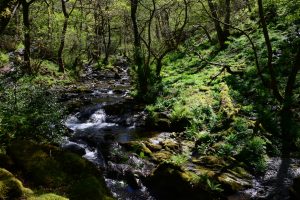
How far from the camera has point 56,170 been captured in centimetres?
836

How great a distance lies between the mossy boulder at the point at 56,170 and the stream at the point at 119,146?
183 centimetres

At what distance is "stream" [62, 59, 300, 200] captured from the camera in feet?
33.5

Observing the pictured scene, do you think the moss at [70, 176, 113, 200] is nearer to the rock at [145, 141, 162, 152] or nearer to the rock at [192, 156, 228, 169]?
the rock at [192, 156, 228, 169]

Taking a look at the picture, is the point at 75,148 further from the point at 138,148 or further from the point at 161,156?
the point at 161,156

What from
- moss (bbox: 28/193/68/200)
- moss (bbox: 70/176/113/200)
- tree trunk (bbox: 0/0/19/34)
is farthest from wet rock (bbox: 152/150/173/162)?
tree trunk (bbox: 0/0/19/34)

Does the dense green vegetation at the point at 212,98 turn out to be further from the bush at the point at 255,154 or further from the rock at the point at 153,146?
the rock at the point at 153,146

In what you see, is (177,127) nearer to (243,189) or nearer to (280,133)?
(280,133)

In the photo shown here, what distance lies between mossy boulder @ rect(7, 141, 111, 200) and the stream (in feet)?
6.01

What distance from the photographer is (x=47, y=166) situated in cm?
838

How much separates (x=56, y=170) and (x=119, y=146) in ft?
17.1

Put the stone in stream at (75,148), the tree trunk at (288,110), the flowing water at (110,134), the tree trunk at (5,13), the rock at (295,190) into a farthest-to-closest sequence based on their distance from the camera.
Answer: the tree trunk at (288,110), the stone in stream at (75,148), the flowing water at (110,134), the rock at (295,190), the tree trunk at (5,13)

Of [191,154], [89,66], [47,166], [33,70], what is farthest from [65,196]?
[89,66]

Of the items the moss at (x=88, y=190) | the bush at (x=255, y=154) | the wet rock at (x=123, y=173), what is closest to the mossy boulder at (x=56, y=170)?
the moss at (x=88, y=190)

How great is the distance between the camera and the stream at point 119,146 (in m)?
10.2
